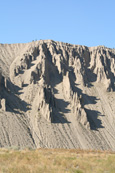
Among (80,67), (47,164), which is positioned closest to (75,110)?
(80,67)

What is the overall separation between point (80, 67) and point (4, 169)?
76.1 meters

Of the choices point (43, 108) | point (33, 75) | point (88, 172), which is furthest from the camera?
point (33, 75)

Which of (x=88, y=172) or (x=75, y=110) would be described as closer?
(x=88, y=172)

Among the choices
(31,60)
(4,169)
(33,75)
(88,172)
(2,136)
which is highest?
(31,60)

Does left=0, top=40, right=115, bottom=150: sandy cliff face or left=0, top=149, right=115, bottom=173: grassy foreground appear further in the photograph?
left=0, top=40, right=115, bottom=150: sandy cliff face

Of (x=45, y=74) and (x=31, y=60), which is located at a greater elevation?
(x=31, y=60)

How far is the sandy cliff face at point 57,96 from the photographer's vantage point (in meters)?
57.5

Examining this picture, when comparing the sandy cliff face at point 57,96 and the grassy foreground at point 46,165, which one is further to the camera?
the sandy cliff face at point 57,96

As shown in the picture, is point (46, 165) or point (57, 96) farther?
point (57, 96)

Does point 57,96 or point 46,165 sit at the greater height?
point 57,96

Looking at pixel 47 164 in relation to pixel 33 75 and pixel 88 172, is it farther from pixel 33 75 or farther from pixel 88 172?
pixel 33 75

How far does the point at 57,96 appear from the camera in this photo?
73.6 meters

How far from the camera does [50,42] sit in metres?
92.5

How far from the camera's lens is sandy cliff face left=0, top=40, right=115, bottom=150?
57.5 meters
